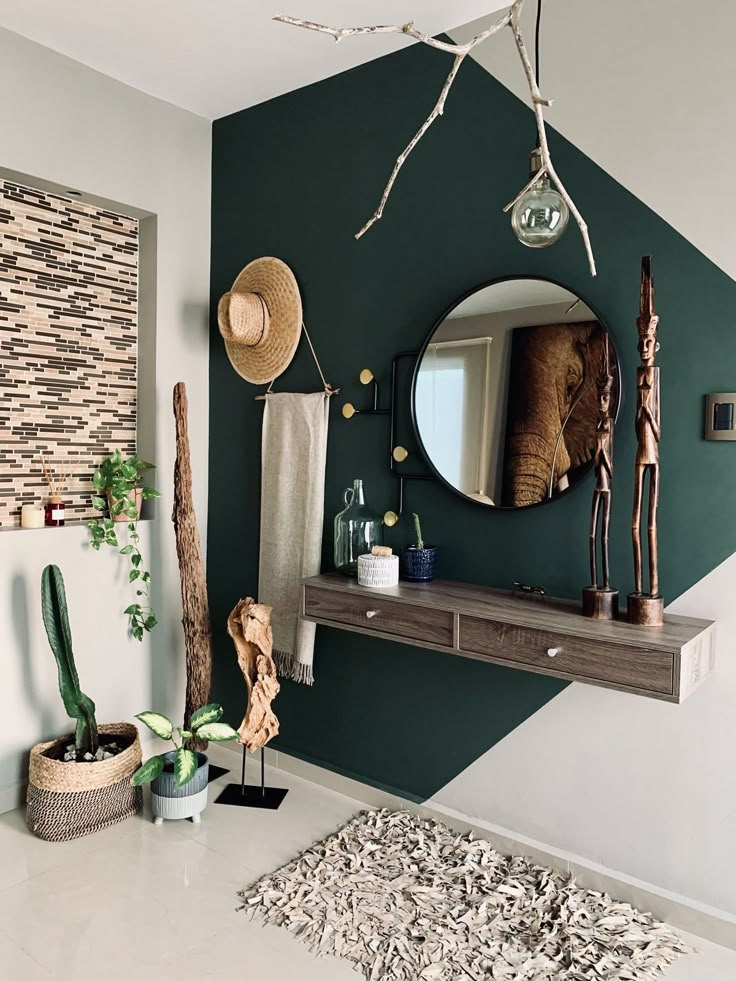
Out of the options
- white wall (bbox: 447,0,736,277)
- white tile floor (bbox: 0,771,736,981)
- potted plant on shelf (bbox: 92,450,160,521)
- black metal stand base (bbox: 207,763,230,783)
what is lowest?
white tile floor (bbox: 0,771,736,981)

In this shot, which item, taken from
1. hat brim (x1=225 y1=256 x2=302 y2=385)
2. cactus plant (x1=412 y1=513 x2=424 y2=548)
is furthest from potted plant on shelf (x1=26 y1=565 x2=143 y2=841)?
cactus plant (x1=412 y1=513 x2=424 y2=548)

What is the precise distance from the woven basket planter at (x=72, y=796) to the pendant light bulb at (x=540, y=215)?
7.03 feet

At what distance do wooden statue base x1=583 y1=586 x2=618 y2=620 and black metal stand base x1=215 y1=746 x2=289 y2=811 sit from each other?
1313mm

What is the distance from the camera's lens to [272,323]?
9.77ft

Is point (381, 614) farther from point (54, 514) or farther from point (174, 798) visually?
point (54, 514)

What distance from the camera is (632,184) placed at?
216 cm

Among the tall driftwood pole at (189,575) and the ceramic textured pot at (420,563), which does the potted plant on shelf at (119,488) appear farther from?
the ceramic textured pot at (420,563)

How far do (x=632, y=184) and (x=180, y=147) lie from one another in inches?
72.1

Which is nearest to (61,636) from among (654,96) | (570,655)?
(570,655)

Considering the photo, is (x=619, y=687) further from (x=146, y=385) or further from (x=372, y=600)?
(x=146, y=385)

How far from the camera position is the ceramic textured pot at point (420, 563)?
8.19ft

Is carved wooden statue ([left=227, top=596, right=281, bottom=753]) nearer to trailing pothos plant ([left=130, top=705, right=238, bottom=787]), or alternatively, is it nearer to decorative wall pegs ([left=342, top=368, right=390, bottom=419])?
trailing pothos plant ([left=130, top=705, right=238, bottom=787])

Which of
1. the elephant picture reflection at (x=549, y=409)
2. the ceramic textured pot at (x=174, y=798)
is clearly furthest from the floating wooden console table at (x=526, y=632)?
the ceramic textured pot at (x=174, y=798)

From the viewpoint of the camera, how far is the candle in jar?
272 cm
